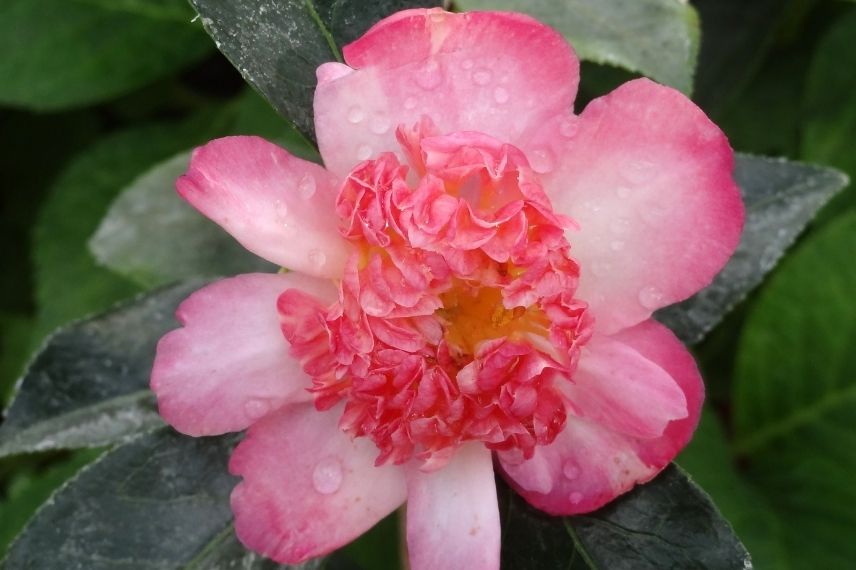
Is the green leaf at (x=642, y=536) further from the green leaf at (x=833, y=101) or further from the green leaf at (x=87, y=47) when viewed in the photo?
the green leaf at (x=87, y=47)

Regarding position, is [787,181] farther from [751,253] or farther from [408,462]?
[408,462]

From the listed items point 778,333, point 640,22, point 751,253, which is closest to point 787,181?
point 751,253

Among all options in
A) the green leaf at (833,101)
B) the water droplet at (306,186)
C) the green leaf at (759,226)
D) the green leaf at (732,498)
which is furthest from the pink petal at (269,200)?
the green leaf at (833,101)

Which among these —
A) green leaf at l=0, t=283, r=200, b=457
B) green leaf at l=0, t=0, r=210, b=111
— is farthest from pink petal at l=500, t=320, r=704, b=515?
green leaf at l=0, t=0, r=210, b=111

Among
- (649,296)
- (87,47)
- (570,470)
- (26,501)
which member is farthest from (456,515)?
(87,47)

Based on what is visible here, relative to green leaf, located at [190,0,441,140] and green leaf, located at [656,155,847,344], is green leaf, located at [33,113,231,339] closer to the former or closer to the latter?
green leaf, located at [190,0,441,140]

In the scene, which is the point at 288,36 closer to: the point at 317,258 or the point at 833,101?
the point at 317,258
